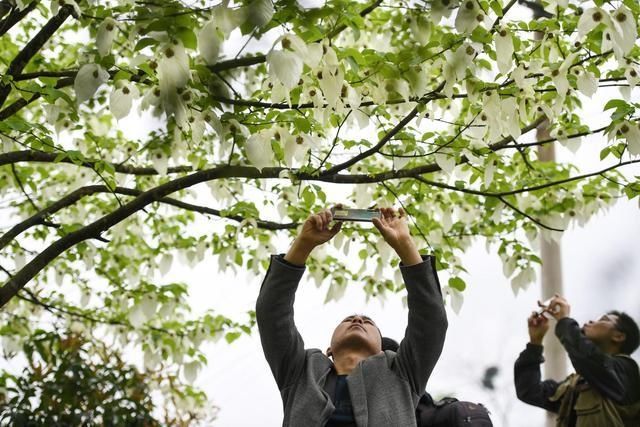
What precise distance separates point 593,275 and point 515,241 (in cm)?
234

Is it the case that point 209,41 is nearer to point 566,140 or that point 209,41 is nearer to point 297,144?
point 297,144

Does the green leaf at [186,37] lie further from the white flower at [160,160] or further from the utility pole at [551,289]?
the utility pole at [551,289]

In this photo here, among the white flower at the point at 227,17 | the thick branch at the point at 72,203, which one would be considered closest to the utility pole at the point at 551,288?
the thick branch at the point at 72,203

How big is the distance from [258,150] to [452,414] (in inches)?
35.1

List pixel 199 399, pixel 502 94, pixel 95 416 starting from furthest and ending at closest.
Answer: pixel 199 399
pixel 95 416
pixel 502 94

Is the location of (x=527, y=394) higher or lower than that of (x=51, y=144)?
lower

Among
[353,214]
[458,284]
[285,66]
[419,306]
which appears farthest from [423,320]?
[458,284]

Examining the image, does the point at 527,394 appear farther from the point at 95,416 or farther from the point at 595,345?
the point at 95,416

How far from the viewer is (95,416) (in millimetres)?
3811

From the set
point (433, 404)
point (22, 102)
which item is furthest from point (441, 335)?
point (22, 102)

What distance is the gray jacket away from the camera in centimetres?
186

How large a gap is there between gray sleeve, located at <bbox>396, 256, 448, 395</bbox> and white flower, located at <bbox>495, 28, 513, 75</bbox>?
28.9 inches

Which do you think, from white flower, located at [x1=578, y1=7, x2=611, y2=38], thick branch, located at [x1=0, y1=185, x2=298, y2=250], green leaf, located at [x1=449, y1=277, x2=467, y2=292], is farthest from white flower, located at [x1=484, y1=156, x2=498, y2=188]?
white flower, located at [x1=578, y1=7, x2=611, y2=38]

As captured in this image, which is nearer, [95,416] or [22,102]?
[22,102]
